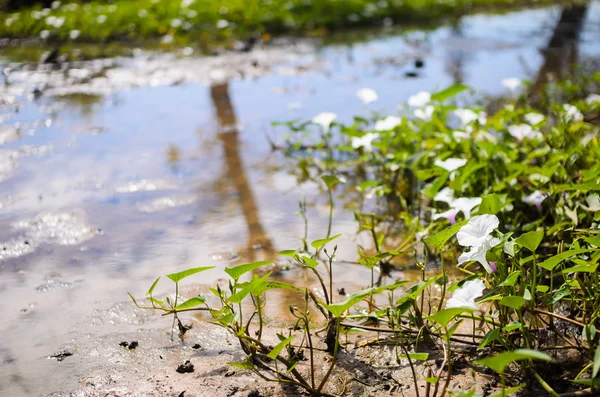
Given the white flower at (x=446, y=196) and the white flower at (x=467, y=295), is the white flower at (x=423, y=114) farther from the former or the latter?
the white flower at (x=467, y=295)

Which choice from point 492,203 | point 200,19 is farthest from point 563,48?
point 492,203

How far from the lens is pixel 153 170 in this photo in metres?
3.48

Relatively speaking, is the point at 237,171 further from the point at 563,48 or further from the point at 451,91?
the point at 563,48

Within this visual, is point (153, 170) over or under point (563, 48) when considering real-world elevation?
over

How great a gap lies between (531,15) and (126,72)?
6.64 m

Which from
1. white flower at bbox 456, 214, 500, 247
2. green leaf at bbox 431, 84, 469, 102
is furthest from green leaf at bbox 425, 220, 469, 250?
green leaf at bbox 431, 84, 469, 102

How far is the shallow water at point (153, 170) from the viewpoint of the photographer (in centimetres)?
217

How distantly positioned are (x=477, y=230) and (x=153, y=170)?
7.38 ft

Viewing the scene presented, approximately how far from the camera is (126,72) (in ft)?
20.1

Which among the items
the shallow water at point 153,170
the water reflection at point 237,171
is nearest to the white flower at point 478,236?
the shallow water at point 153,170

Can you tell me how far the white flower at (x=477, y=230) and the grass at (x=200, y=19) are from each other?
639 cm

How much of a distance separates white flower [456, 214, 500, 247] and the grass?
252 inches

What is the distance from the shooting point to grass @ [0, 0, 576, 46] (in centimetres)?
777

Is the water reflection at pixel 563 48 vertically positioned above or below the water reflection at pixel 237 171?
below
